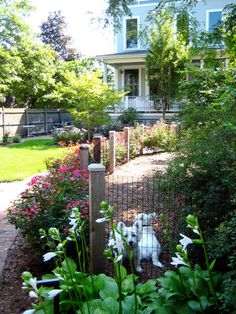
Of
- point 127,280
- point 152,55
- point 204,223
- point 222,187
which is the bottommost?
point 127,280

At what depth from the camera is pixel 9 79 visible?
1845 centimetres

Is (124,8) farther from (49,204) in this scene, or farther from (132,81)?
(132,81)

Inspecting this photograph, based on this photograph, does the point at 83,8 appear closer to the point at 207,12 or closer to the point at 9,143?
the point at 9,143

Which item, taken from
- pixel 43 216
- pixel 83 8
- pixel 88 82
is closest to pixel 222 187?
pixel 43 216

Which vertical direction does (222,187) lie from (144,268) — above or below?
above

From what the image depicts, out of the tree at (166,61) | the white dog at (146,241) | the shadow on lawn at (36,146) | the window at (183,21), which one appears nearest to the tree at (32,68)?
the shadow on lawn at (36,146)

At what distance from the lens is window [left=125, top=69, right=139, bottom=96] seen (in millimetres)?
23830

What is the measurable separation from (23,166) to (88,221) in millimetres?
7475

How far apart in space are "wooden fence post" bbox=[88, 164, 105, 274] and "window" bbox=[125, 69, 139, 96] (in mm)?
20523

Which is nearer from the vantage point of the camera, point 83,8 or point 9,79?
point 83,8

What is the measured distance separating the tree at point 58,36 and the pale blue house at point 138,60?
71.6ft

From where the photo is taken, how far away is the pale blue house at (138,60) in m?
21.4

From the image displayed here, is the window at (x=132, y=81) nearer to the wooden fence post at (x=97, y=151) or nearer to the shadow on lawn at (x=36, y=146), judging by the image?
the shadow on lawn at (x=36, y=146)

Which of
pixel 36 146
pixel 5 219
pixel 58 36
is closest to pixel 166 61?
pixel 36 146
